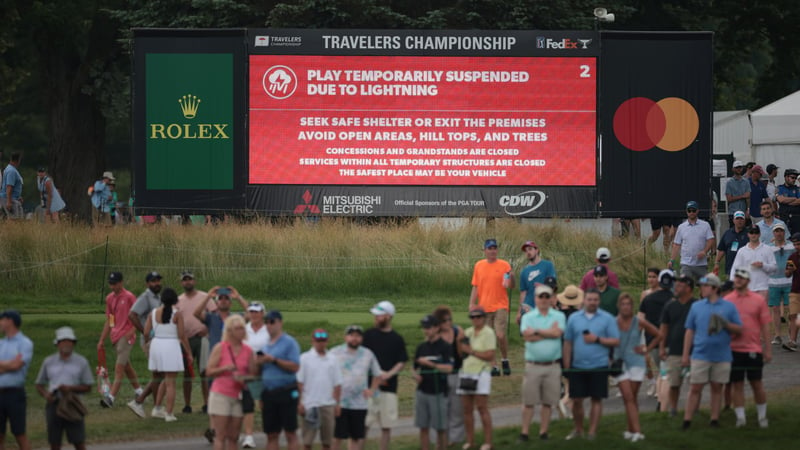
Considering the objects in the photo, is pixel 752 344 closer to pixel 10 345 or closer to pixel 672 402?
pixel 672 402

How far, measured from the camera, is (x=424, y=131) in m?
Answer: 28.9

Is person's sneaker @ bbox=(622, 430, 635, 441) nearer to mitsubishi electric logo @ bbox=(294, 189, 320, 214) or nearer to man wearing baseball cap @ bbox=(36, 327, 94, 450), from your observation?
man wearing baseball cap @ bbox=(36, 327, 94, 450)

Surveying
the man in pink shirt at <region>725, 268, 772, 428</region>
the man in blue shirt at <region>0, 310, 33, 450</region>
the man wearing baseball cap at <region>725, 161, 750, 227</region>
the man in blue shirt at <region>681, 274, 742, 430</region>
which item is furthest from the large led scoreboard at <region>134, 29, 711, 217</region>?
the man in blue shirt at <region>0, 310, 33, 450</region>

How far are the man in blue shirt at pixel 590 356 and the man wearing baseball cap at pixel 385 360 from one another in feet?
6.28

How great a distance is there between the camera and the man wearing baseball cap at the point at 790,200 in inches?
1050

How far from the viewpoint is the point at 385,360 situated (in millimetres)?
15594

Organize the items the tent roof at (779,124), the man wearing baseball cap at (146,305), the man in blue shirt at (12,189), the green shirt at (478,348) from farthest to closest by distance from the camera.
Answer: the tent roof at (779,124) → the man in blue shirt at (12,189) → the man wearing baseball cap at (146,305) → the green shirt at (478,348)

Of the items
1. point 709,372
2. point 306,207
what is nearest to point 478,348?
point 709,372

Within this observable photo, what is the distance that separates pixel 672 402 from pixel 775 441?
1.39m

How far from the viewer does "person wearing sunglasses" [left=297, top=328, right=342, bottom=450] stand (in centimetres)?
1523

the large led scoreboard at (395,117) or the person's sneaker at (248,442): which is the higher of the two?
the large led scoreboard at (395,117)

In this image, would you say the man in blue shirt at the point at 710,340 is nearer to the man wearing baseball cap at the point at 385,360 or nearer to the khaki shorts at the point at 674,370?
the khaki shorts at the point at 674,370

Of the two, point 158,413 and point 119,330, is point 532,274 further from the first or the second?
point 119,330

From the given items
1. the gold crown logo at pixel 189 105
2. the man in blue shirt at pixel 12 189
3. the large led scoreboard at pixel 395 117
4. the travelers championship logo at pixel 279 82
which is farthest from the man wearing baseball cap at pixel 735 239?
the man in blue shirt at pixel 12 189
